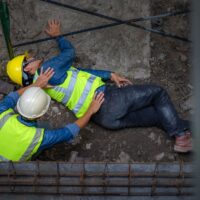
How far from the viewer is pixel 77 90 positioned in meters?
4.60

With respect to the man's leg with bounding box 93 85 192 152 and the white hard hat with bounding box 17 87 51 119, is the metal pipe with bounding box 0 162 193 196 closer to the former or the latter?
the white hard hat with bounding box 17 87 51 119

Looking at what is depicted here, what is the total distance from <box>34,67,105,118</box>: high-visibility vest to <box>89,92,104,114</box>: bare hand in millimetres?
91

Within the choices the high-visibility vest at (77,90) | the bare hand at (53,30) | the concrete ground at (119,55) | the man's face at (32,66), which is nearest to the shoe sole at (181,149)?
the concrete ground at (119,55)

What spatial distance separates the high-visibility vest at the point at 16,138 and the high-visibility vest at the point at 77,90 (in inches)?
31.0

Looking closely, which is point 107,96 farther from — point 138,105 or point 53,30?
point 53,30

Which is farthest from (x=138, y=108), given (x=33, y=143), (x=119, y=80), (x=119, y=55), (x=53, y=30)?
(x=53, y=30)

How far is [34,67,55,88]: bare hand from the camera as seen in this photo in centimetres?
446

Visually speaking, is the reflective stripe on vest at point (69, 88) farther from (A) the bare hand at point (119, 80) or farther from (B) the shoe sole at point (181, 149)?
(B) the shoe sole at point (181, 149)

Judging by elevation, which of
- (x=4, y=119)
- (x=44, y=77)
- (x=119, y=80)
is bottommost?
(x=119, y=80)

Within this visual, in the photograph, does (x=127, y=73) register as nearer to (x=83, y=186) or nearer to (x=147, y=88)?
(x=147, y=88)

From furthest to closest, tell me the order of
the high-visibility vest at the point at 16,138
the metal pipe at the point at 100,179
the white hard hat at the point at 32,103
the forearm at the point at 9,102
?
the forearm at the point at 9,102
the white hard hat at the point at 32,103
the high-visibility vest at the point at 16,138
the metal pipe at the point at 100,179

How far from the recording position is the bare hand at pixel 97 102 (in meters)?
4.51

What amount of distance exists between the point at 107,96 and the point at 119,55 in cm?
106

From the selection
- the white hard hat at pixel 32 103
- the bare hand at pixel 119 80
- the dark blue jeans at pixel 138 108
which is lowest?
the dark blue jeans at pixel 138 108
